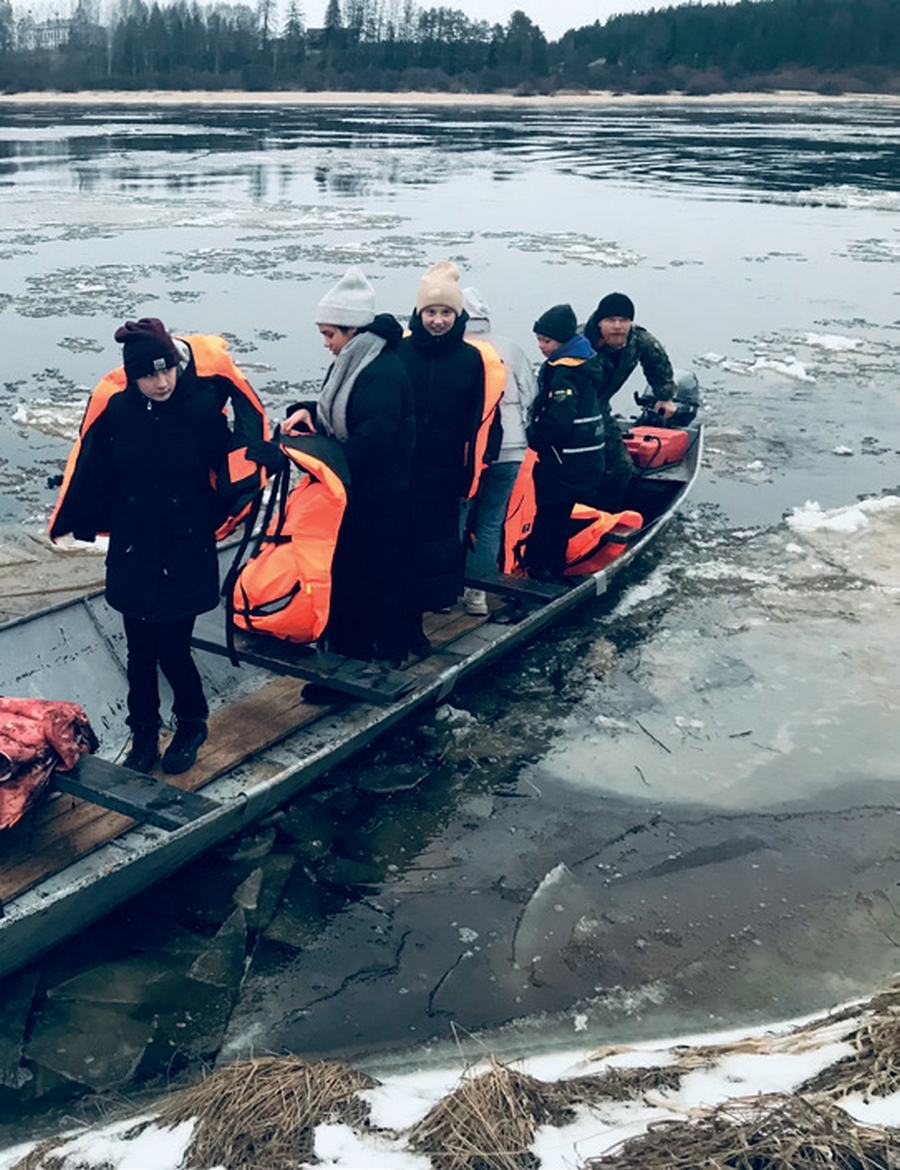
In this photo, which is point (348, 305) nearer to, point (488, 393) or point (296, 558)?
point (488, 393)

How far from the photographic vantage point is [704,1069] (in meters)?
3.40

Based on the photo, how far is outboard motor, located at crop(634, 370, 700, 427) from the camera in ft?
31.3

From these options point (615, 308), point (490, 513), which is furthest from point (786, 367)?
point (490, 513)

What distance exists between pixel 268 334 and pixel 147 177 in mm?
18049

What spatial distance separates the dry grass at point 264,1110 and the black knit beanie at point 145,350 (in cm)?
222

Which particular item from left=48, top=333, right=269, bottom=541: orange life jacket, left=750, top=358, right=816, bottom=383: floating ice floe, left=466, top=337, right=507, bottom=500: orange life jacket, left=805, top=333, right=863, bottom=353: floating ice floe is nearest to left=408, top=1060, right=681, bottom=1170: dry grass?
left=48, top=333, right=269, bottom=541: orange life jacket

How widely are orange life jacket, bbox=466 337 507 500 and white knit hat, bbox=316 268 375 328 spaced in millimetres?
564

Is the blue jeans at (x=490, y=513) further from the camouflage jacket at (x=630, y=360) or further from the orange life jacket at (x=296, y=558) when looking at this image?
the orange life jacket at (x=296, y=558)

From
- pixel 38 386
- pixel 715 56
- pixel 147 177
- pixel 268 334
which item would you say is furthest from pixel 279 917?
pixel 715 56

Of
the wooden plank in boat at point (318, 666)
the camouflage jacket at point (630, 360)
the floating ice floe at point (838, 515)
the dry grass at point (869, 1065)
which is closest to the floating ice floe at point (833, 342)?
the floating ice floe at point (838, 515)

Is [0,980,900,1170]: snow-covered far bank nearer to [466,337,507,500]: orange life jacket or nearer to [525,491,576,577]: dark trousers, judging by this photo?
[466,337,507,500]: orange life jacket

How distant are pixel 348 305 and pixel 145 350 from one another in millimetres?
1183

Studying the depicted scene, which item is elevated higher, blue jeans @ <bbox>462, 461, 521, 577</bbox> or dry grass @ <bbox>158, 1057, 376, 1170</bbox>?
blue jeans @ <bbox>462, 461, 521, 577</bbox>

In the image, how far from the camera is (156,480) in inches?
159
